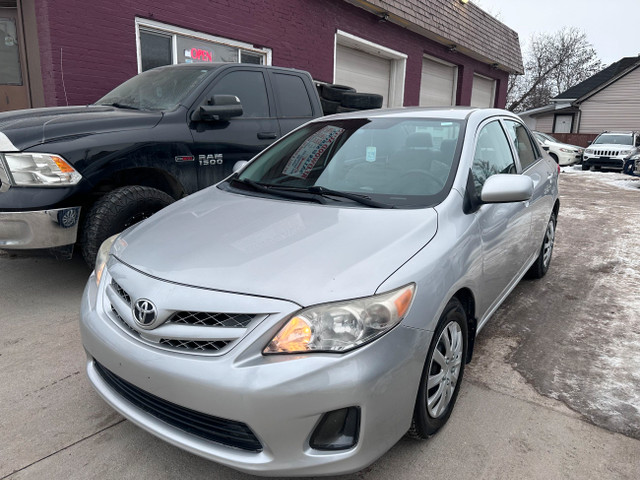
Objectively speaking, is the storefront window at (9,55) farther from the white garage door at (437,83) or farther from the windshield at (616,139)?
the windshield at (616,139)

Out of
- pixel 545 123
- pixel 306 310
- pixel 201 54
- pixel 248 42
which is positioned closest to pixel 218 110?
pixel 306 310

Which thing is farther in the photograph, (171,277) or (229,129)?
(229,129)

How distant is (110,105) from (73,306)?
2.09 m

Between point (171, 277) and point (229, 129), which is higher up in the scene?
point (229, 129)

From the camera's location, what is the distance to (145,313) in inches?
74.2

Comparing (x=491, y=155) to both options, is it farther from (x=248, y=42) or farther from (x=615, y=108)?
(x=615, y=108)

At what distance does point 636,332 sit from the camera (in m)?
3.54

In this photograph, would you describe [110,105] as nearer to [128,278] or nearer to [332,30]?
[128,278]

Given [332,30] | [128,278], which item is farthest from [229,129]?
[332,30]

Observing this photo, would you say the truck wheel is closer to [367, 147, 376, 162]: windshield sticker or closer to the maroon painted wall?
[367, 147, 376, 162]: windshield sticker

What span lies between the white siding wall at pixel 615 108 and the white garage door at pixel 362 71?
942 inches

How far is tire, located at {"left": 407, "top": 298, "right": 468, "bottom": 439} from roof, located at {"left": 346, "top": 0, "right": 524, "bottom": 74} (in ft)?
32.0

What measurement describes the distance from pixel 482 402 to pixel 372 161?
60.1 inches

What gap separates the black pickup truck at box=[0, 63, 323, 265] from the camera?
338 cm
